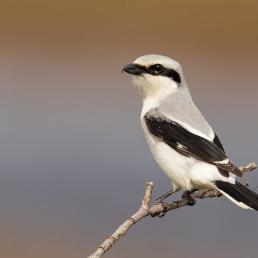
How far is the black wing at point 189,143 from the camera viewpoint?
14.7 feet

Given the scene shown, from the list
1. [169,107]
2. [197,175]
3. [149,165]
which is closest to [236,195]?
[197,175]

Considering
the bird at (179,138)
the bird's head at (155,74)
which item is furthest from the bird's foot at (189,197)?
the bird's head at (155,74)

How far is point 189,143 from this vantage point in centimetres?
457

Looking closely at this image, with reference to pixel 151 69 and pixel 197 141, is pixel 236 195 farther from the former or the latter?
pixel 151 69

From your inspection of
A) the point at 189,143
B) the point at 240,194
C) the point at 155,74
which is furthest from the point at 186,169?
the point at 155,74

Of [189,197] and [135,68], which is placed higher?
[135,68]

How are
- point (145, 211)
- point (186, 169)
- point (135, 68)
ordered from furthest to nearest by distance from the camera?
point (135, 68)
point (186, 169)
point (145, 211)

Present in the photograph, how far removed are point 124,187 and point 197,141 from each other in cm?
369

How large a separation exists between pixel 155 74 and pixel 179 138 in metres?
0.48

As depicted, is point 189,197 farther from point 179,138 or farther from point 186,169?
point 179,138

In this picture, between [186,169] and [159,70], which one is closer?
[186,169]

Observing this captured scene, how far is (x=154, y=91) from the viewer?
5.00m

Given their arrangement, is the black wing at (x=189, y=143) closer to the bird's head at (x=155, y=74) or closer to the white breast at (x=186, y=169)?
the white breast at (x=186, y=169)

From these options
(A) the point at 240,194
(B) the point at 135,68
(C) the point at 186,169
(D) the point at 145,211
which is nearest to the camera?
(D) the point at 145,211
